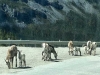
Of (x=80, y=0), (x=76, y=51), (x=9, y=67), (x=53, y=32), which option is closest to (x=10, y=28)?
(x=53, y=32)

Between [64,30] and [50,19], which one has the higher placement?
[50,19]

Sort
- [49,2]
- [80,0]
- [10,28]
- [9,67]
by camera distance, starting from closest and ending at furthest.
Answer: [9,67]
[10,28]
[49,2]
[80,0]

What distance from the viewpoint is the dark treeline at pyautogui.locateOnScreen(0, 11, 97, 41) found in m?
52.6

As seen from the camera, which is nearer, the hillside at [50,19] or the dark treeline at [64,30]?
the dark treeline at [64,30]

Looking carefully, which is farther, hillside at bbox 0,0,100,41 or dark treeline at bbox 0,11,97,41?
hillside at bbox 0,0,100,41

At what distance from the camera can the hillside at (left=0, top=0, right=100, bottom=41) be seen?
5379 centimetres

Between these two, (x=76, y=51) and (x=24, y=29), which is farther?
(x=24, y=29)

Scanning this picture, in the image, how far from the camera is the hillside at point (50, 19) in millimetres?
53787

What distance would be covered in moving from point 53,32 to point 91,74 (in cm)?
4074

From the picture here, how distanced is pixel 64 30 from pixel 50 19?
3.30m

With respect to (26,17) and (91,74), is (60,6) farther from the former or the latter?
(91,74)

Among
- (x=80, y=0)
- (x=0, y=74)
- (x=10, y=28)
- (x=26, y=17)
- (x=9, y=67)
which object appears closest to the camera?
(x=0, y=74)

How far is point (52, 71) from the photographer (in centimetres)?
1708

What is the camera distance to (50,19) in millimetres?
60156
